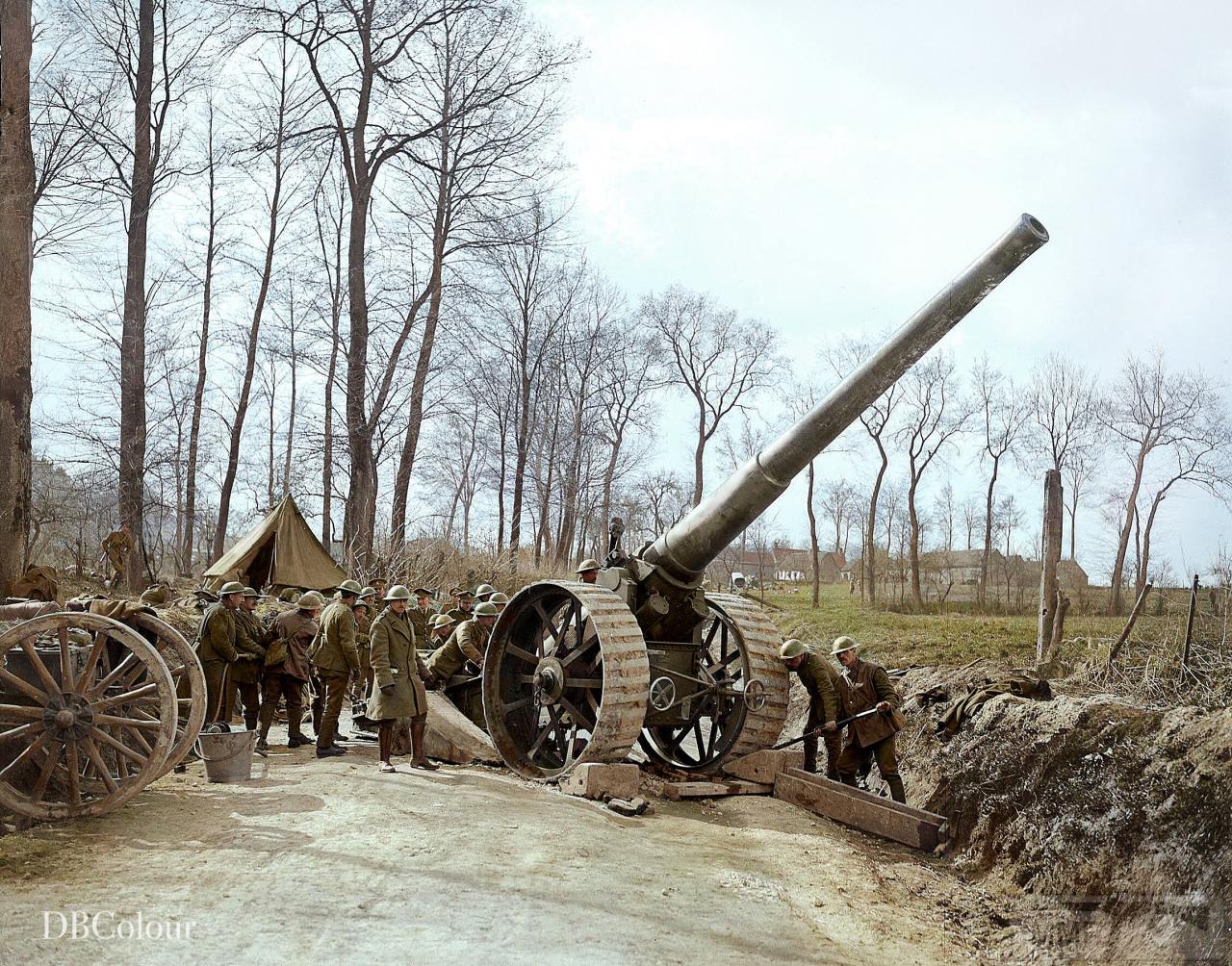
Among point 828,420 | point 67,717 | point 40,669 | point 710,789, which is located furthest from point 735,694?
point 40,669

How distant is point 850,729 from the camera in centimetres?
987

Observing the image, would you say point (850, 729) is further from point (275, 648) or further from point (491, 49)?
point (491, 49)

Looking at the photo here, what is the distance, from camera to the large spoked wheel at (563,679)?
8.52 metres

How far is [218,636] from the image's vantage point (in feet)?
33.4

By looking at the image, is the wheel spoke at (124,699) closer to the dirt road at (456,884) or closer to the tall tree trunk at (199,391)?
the dirt road at (456,884)

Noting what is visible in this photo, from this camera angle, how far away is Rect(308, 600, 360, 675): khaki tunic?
9984 millimetres

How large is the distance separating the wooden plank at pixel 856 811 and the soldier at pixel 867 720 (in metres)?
0.74

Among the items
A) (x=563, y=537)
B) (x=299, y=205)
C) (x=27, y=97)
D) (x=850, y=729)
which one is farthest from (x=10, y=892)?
(x=563, y=537)

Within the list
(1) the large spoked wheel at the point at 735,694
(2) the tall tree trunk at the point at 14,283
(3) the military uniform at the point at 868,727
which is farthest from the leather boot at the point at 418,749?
(2) the tall tree trunk at the point at 14,283

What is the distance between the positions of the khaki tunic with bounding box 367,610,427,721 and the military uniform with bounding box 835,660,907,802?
406 centimetres

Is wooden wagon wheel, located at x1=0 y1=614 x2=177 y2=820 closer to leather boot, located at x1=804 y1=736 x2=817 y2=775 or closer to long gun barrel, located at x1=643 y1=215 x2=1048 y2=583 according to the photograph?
long gun barrel, located at x1=643 y1=215 x2=1048 y2=583

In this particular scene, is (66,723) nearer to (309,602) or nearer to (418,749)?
(418,749)

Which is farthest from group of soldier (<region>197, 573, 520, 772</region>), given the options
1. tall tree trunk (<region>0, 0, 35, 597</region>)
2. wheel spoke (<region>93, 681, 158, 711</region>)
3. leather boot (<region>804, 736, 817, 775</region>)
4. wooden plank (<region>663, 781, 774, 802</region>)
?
leather boot (<region>804, 736, 817, 775</region>)

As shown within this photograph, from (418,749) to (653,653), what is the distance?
235 centimetres
